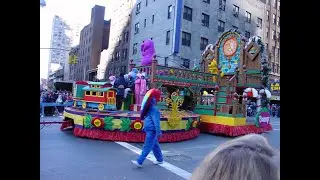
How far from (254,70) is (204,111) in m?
3.18

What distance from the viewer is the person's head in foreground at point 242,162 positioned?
84 cm

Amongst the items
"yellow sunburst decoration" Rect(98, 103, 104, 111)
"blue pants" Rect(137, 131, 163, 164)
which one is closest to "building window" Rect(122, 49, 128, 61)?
"yellow sunburst decoration" Rect(98, 103, 104, 111)

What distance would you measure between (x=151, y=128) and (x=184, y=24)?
45.3 ft

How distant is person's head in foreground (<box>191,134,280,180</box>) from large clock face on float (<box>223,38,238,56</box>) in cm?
1211

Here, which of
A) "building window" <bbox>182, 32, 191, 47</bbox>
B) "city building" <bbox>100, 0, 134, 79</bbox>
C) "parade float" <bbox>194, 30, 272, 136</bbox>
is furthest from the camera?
"city building" <bbox>100, 0, 134, 79</bbox>

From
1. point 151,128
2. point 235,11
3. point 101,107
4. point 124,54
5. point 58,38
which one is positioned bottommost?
point 151,128

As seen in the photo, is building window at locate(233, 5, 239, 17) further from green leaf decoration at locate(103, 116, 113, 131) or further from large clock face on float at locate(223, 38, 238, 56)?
green leaf decoration at locate(103, 116, 113, 131)

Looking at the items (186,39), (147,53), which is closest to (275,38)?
(147,53)

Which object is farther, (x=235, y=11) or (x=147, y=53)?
(x=235, y=11)

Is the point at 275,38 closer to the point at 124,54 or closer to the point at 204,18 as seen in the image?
the point at 204,18

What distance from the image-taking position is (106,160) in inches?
218

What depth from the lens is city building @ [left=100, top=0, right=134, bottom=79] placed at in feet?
68.3

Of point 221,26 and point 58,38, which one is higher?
point 221,26
